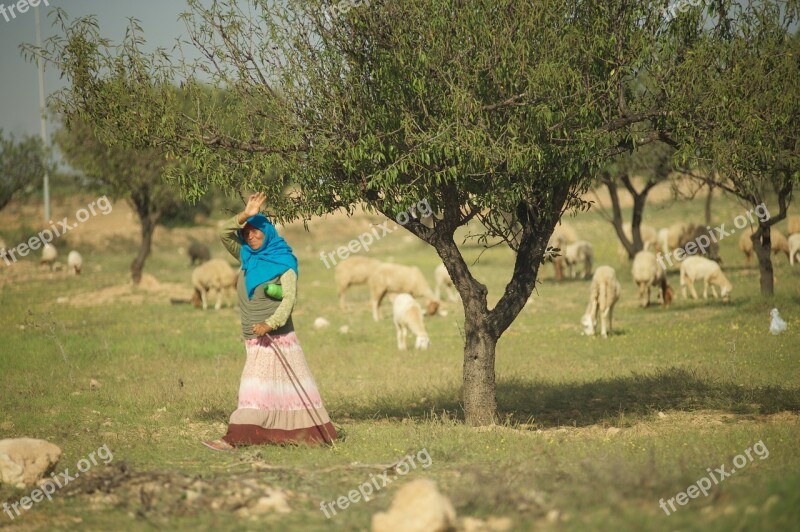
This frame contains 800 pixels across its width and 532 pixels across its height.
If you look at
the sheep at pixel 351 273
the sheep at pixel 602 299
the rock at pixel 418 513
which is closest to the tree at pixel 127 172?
the sheep at pixel 351 273

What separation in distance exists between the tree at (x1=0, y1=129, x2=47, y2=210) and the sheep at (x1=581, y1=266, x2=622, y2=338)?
2786cm

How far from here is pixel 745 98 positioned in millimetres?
10352

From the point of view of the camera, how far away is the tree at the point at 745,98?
10.1 metres

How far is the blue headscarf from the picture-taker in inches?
397

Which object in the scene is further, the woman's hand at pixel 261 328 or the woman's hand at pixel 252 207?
the woman's hand at pixel 261 328

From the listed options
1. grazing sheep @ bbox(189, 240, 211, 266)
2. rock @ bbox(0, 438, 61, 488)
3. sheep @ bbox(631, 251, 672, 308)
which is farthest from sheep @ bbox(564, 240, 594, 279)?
rock @ bbox(0, 438, 61, 488)

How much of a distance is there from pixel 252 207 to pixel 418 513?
4.56 m

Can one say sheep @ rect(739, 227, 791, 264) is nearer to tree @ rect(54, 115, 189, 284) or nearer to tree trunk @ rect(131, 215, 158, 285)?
tree @ rect(54, 115, 189, 284)

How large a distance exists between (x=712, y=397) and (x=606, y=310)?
727 cm

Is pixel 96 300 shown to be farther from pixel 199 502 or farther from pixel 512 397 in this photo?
pixel 199 502

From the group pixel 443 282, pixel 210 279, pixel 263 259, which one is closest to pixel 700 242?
pixel 443 282

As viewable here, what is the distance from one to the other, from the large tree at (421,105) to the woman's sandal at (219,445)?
296cm

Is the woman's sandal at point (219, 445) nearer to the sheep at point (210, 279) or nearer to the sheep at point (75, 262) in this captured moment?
the sheep at point (210, 279)

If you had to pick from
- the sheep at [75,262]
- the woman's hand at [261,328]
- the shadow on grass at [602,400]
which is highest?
the sheep at [75,262]
